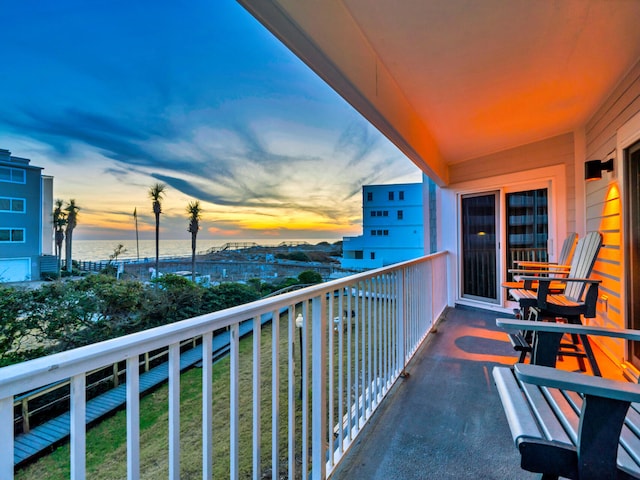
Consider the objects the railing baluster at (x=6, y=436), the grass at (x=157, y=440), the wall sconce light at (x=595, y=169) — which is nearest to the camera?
the railing baluster at (x=6, y=436)

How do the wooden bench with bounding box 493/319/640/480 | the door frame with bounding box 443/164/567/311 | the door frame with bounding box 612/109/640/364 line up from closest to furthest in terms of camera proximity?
Result: the wooden bench with bounding box 493/319/640/480 < the door frame with bounding box 612/109/640/364 < the door frame with bounding box 443/164/567/311

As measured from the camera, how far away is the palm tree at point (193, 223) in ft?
6.87

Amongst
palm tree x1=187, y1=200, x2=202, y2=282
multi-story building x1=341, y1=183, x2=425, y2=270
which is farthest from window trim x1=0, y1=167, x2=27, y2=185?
multi-story building x1=341, y1=183, x2=425, y2=270

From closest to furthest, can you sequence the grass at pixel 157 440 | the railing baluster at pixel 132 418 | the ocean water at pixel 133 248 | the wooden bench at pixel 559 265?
the railing baluster at pixel 132 418, the grass at pixel 157 440, the ocean water at pixel 133 248, the wooden bench at pixel 559 265

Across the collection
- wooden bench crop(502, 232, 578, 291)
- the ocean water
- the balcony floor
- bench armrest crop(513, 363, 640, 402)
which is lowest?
the balcony floor

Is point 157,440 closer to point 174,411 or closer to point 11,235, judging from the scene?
point 174,411

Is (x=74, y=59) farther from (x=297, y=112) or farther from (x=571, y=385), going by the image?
(x=297, y=112)

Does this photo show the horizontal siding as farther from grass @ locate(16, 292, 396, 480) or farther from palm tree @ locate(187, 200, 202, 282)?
palm tree @ locate(187, 200, 202, 282)

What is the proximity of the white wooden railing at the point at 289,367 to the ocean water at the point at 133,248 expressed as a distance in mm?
987

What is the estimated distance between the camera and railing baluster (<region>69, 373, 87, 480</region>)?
60 cm

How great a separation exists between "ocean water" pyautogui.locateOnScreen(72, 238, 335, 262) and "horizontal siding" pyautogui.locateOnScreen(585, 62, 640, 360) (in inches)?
136

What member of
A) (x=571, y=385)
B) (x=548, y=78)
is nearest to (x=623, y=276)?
(x=548, y=78)

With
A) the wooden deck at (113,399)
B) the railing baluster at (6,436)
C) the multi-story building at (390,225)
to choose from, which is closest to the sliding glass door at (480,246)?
the multi-story building at (390,225)

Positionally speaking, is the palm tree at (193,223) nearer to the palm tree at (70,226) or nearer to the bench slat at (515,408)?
the palm tree at (70,226)
